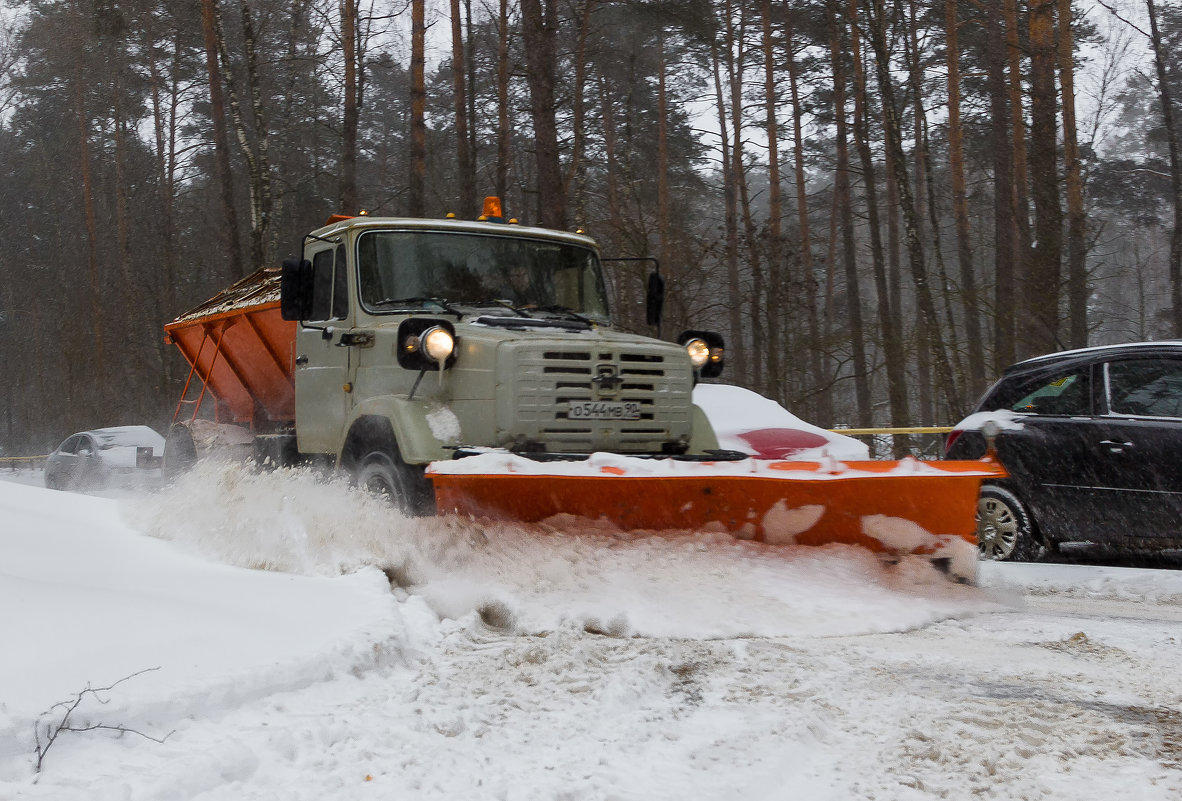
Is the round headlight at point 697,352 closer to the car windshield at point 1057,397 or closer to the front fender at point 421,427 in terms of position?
the front fender at point 421,427

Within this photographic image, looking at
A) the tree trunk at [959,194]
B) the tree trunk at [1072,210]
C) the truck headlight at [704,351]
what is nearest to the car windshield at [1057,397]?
the truck headlight at [704,351]

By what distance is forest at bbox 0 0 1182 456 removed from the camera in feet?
57.7

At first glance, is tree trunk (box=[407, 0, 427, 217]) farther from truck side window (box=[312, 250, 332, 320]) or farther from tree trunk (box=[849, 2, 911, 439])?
truck side window (box=[312, 250, 332, 320])

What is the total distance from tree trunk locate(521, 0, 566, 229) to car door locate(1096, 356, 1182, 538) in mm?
7676

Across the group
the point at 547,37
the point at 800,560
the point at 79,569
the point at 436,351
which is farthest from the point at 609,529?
the point at 547,37

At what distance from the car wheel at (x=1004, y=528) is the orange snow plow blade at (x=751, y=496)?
97.3 inches

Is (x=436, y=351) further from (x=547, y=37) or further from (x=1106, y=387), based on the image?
(x=547, y=37)

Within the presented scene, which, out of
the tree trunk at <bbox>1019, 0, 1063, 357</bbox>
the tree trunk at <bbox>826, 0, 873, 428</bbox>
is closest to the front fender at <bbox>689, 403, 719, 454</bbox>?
the tree trunk at <bbox>1019, 0, 1063, 357</bbox>

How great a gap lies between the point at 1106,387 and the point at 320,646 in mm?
6014

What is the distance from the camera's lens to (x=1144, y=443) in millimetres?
7234

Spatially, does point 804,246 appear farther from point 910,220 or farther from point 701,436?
point 701,436

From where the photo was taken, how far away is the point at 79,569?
4.54 m

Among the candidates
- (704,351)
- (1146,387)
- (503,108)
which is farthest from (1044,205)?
(503,108)

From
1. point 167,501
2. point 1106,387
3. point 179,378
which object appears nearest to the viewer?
point 167,501
